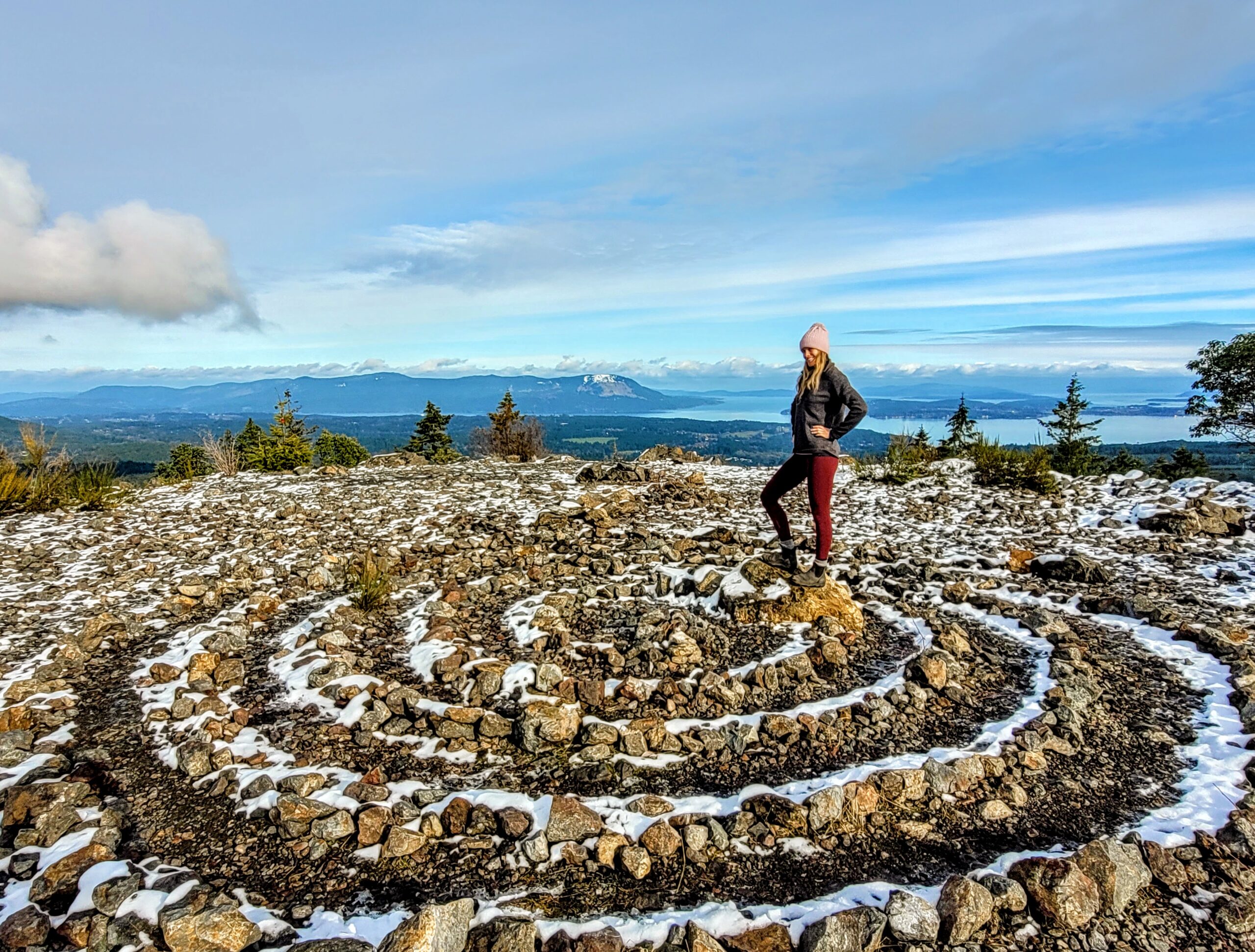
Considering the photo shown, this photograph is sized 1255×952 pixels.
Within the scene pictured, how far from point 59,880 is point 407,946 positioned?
209 cm

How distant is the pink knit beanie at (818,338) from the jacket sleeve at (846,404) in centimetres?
31

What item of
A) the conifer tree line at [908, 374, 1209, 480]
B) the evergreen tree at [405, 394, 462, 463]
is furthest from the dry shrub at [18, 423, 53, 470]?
the evergreen tree at [405, 394, 462, 463]

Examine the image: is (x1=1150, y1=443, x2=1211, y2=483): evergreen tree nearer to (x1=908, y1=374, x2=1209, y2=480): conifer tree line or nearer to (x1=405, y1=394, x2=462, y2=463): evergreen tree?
(x1=908, y1=374, x2=1209, y2=480): conifer tree line

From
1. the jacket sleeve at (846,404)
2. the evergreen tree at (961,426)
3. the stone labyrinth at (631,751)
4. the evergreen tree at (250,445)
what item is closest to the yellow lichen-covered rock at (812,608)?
the stone labyrinth at (631,751)

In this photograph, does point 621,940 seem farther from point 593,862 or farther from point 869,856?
point 869,856

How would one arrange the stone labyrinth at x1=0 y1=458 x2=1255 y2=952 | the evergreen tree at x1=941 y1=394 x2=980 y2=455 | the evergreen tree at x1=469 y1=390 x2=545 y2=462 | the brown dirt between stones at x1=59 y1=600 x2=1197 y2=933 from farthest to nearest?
the evergreen tree at x1=941 y1=394 x2=980 y2=455
the evergreen tree at x1=469 y1=390 x2=545 y2=462
the brown dirt between stones at x1=59 y1=600 x2=1197 y2=933
the stone labyrinth at x1=0 y1=458 x2=1255 y2=952

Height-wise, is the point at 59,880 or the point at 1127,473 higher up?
the point at 1127,473

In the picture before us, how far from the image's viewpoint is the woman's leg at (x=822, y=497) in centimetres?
646

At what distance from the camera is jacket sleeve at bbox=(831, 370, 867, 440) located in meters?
6.37

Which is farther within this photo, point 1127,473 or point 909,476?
point 909,476

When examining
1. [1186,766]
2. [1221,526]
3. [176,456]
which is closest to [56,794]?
[1186,766]

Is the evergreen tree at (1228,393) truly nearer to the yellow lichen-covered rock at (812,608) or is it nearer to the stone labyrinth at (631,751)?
the stone labyrinth at (631,751)

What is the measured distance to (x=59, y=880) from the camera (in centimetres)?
323

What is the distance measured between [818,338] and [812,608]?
283 cm
